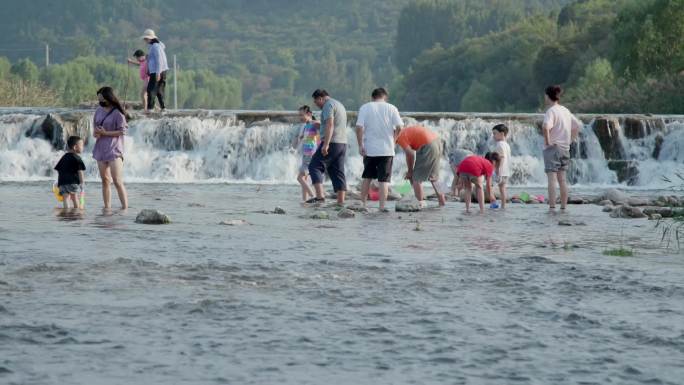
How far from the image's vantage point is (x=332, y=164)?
1739cm

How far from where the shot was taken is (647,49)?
159 feet

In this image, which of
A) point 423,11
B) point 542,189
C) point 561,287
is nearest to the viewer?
point 561,287

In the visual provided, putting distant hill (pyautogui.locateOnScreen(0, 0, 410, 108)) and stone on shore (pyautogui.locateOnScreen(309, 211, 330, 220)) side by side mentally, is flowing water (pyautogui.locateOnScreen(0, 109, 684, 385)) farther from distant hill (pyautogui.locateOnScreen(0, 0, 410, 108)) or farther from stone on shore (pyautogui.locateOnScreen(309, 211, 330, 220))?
distant hill (pyautogui.locateOnScreen(0, 0, 410, 108))

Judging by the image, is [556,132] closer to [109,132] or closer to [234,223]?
[234,223]

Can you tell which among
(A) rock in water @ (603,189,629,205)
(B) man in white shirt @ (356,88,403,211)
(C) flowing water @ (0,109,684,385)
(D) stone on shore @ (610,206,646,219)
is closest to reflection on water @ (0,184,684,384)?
(C) flowing water @ (0,109,684,385)

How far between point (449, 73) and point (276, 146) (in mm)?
83673

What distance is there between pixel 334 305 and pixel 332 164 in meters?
8.85

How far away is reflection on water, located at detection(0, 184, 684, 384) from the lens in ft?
21.8

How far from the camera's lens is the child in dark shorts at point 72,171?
16078mm

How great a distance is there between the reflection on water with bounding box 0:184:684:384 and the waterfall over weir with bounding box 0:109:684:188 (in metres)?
15.2

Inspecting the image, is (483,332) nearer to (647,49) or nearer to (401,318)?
(401,318)

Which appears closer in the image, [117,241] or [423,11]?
[117,241]

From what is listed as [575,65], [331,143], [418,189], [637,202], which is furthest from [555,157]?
[575,65]

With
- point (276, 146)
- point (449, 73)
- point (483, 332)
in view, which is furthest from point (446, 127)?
point (449, 73)
